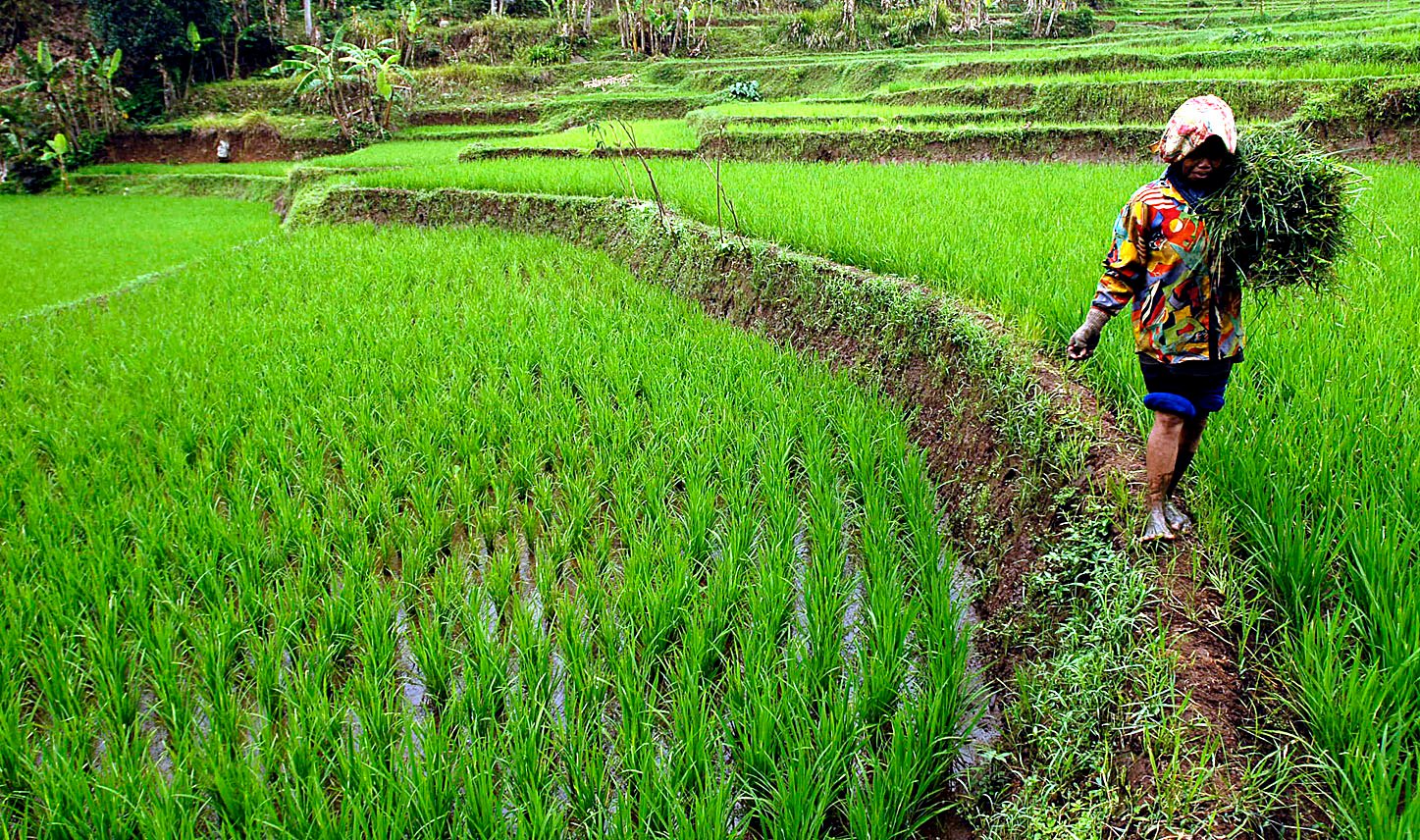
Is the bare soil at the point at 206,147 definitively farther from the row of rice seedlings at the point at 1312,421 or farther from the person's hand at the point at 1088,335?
the person's hand at the point at 1088,335

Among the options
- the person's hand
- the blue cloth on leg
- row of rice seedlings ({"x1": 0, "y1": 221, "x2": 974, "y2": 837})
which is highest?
the person's hand

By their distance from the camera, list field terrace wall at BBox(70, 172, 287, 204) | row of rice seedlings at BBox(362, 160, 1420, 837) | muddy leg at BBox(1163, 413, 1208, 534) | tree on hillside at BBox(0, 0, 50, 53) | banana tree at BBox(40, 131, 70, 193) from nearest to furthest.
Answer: row of rice seedlings at BBox(362, 160, 1420, 837)
muddy leg at BBox(1163, 413, 1208, 534)
field terrace wall at BBox(70, 172, 287, 204)
banana tree at BBox(40, 131, 70, 193)
tree on hillside at BBox(0, 0, 50, 53)

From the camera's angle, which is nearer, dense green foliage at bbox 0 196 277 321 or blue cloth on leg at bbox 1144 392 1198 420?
blue cloth on leg at bbox 1144 392 1198 420

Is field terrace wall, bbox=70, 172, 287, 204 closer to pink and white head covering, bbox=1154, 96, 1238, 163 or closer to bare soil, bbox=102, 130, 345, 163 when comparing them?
bare soil, bbox=102, 130, 345, 163

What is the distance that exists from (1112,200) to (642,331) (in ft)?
10.6

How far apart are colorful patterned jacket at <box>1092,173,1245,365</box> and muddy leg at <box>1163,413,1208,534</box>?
17cm

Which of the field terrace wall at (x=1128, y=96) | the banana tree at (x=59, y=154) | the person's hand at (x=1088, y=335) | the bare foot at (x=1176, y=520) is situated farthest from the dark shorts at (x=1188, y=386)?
the banana tree at (x=59, y=154)

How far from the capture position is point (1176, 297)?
1801 millimetres

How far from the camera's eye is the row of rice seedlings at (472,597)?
1.59 m

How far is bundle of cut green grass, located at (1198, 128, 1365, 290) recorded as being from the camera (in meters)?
1.67

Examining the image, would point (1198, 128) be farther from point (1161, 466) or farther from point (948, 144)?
point (948, 144)

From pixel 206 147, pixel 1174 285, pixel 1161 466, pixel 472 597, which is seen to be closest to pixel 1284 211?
pixel 1174 285

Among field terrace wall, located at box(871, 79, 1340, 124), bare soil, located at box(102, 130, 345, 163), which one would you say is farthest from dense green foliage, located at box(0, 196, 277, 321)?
field terrace wall, located at box(871, 79, 1340, 124)

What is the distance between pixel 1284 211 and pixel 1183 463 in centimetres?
60
